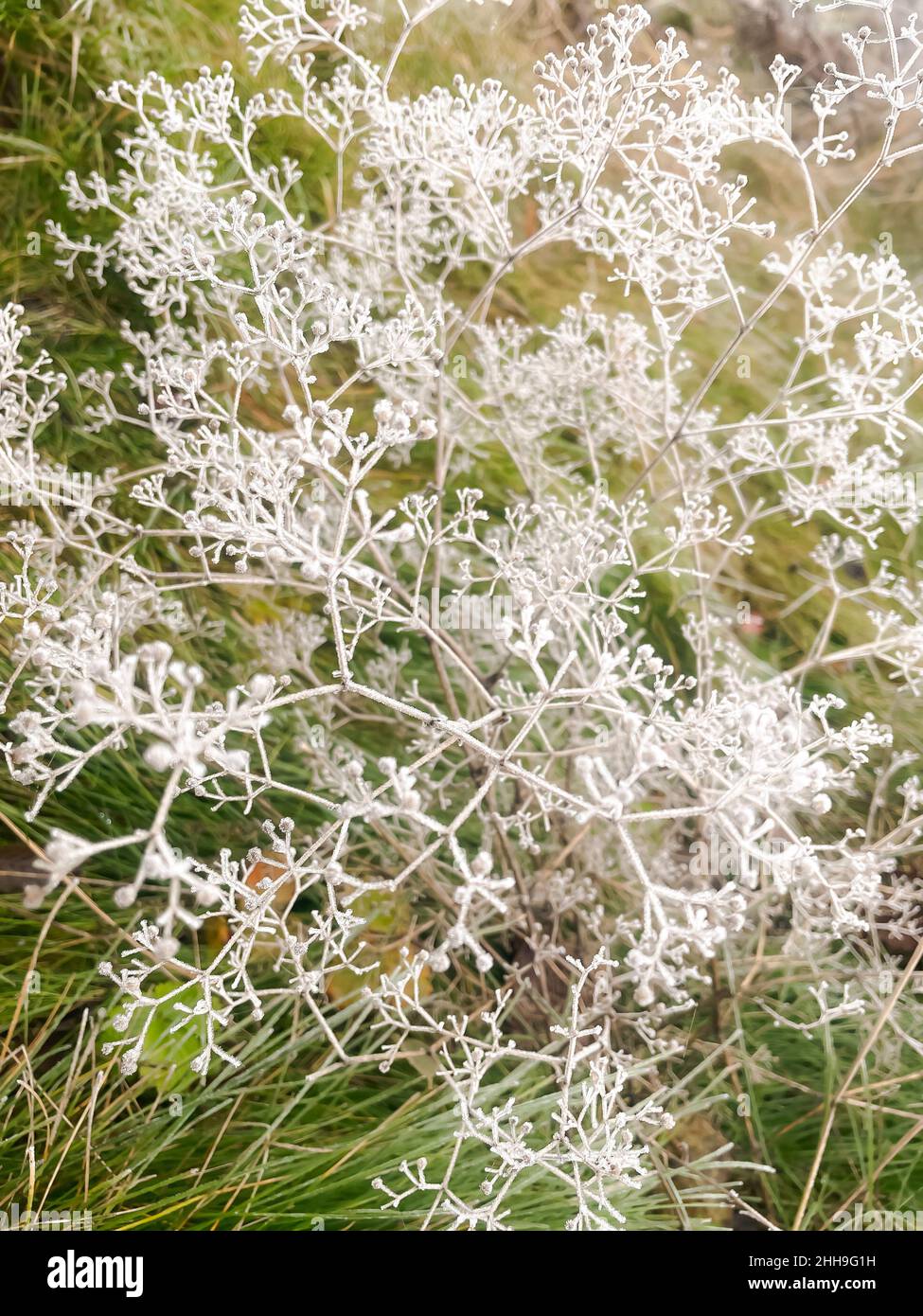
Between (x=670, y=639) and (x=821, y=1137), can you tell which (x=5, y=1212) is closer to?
(x=821, y=1137)

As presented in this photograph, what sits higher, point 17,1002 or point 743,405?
point 743,405

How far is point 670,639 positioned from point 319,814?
19.9 inches

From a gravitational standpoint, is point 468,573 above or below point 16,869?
above

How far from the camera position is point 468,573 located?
2.51ft

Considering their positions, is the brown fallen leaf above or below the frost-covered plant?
below

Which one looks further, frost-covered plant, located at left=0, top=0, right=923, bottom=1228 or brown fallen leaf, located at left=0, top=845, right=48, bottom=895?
brown fallen leaf, located at left=0, top=845, right=48, bottom=895

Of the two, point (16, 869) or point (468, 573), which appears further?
point (16, 869)

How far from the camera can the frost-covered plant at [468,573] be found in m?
0.62

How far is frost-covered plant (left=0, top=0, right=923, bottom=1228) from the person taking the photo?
0.62m

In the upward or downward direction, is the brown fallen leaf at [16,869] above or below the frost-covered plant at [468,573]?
below

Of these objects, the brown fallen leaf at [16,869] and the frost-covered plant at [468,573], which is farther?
the brown fallen leaf at [16,869]

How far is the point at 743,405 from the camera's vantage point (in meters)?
1.39
